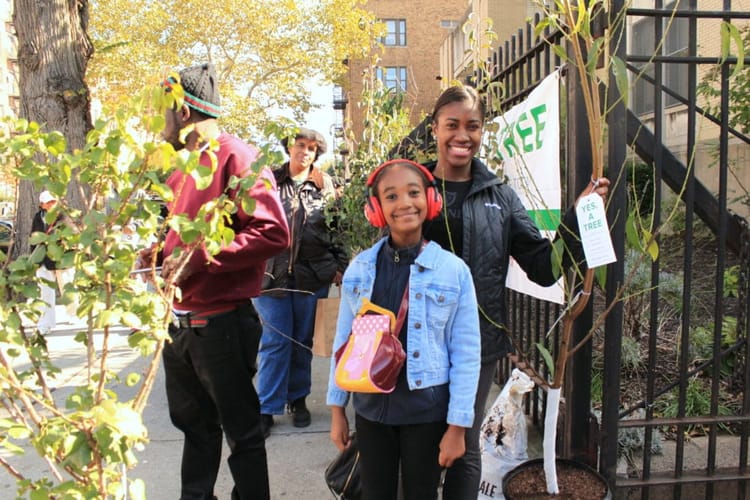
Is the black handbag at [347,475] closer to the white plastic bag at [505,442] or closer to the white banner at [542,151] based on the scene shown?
the white plastic bag at [505,442]

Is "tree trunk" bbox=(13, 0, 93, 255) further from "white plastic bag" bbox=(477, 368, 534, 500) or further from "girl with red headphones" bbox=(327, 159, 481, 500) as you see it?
"white plastic bag" bbox=(477, 368, 534, 500)

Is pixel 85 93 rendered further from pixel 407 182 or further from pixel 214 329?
pixel 407 182

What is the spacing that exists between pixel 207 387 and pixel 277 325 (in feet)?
4.99

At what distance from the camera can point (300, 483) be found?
3268 millimetres

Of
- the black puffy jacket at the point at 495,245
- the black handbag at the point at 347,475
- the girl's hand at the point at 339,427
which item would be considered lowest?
the black handbag at the point at 347,475

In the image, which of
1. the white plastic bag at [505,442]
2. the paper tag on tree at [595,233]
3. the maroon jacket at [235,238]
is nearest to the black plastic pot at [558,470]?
the white plastic bag at [505,442]

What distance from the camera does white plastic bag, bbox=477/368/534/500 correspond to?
265 centimetres

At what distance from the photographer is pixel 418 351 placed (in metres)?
2.05

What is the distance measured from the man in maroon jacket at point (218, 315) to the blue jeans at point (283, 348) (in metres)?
1.26

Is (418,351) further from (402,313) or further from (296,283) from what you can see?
(296,283)

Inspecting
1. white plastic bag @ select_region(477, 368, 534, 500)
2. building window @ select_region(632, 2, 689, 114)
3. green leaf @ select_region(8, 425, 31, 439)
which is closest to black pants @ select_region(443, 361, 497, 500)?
white plastic bag @ select_region(477, 368, 534, 500)

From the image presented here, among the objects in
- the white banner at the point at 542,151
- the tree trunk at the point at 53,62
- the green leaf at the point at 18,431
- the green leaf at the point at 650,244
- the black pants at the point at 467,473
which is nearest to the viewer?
the green leaf at the point at 18,431

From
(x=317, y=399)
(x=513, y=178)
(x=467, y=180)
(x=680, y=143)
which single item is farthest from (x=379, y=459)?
(x=680, y=143)

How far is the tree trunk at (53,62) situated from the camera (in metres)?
4.74
